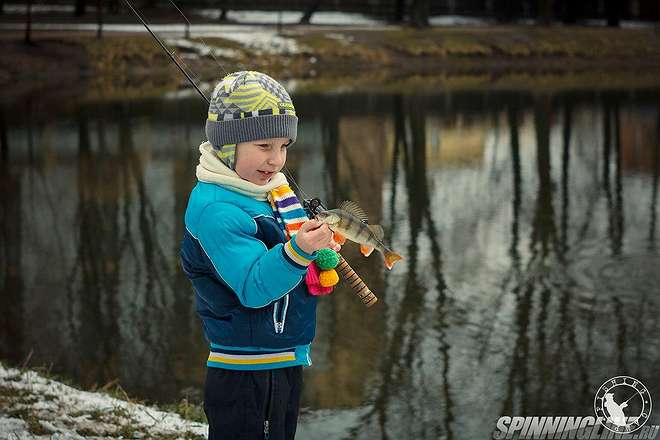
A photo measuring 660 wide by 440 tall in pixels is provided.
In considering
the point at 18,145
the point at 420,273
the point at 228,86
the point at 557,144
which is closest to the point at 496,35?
the point at 557,144

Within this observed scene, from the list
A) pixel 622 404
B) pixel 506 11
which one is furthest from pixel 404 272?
pixel 506 11

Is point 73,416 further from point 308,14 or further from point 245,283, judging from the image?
point 308,14

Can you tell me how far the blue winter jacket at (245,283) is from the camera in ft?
11.3

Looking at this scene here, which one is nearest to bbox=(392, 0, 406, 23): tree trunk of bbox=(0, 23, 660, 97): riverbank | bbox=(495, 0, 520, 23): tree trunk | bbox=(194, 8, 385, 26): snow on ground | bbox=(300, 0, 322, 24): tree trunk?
bbox=(194, 8, 385, 26): snow on ground

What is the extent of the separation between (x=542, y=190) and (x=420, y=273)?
5.78m

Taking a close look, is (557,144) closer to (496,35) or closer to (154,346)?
(154,346)

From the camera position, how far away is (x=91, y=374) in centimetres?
863

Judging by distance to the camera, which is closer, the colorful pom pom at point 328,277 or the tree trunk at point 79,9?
the colorful pom pom at point 328,277

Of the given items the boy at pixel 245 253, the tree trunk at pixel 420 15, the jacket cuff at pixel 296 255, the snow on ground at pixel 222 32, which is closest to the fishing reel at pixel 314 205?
the boy at pixel 245 253

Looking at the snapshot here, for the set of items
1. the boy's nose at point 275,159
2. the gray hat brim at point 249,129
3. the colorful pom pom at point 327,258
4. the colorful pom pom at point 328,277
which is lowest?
the colorful pom pom at point 328,277

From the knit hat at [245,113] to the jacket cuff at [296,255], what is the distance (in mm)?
437

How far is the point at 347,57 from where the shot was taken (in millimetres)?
Answer: 43094

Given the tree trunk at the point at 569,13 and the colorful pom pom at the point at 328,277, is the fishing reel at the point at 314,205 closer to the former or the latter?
the colorful pom pom at the point at 328,277

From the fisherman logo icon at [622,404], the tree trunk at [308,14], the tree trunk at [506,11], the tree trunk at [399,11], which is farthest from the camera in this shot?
the tree trunk at [506,11]
